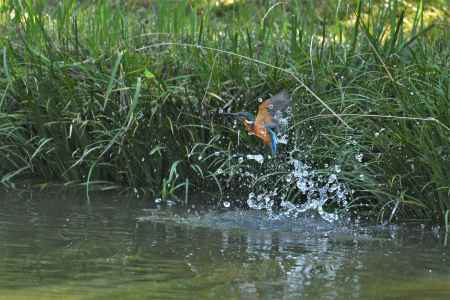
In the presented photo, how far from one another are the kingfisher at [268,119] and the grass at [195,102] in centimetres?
14

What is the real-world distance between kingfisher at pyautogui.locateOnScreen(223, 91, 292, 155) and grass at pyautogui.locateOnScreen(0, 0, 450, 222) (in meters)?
0.14

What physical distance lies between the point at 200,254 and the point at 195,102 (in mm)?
1864

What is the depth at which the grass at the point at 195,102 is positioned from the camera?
5.62 meters

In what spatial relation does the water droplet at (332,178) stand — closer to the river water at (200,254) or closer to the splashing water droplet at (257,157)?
the river water at (200,254)

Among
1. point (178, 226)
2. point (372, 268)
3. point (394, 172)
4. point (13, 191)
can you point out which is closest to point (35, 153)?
point (13, 191)

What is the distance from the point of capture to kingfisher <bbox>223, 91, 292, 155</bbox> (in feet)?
18.1

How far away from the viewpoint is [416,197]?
17.8 ft

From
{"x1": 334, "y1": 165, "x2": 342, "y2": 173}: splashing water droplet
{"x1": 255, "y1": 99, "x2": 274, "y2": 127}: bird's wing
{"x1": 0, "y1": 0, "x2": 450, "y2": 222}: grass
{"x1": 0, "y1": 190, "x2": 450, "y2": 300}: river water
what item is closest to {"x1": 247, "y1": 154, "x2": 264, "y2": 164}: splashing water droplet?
{"x1": 0, "y1": 0, "x2": 450, "y2": 222}: grass

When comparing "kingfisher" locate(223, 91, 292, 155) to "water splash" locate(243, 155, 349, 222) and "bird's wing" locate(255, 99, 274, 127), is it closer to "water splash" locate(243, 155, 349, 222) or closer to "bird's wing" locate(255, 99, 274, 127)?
"bird's wing" locate(255, 99, 274, 127)

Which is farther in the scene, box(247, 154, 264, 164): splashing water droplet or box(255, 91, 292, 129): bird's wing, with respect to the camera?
box(247, 154, 264, 164): splashing water droplet

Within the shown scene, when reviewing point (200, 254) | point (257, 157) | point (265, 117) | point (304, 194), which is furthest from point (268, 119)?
point (200, 254)

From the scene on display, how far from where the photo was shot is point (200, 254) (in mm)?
4527

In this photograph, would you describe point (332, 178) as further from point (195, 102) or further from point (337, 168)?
point (195, 102)

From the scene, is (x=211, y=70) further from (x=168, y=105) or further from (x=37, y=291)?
(x=37, y=291)
